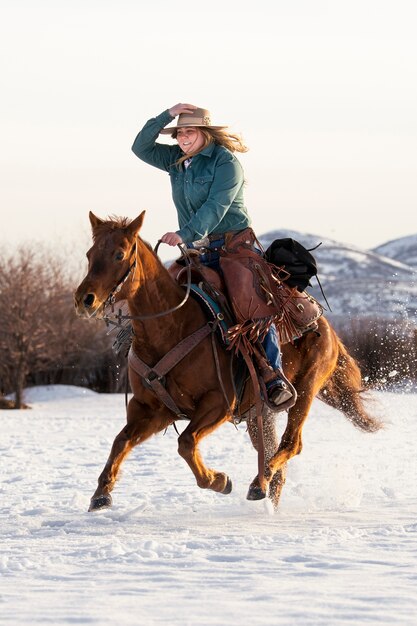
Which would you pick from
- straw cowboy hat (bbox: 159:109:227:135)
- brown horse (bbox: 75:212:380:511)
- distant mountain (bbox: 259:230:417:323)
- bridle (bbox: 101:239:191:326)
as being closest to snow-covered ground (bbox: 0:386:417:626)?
brown horse (bbox: 75:212:380:511)

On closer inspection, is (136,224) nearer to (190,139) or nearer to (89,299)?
(89,299)

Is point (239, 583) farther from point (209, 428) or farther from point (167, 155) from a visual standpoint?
point (167, 155)

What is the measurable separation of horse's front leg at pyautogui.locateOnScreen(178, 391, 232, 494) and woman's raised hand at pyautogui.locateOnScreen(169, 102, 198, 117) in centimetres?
208

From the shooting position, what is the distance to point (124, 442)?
7.67 meters

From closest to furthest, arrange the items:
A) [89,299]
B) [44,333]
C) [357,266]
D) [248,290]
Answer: [89,299]
[248,290]
[44,333]
[357,266]

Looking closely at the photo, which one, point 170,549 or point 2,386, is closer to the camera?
point 170,549

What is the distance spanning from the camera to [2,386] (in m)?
34.7

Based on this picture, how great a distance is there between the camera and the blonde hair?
26.7 feet

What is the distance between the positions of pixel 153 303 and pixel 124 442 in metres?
0.98

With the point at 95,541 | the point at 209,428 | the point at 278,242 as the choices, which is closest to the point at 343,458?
the point at 278,242

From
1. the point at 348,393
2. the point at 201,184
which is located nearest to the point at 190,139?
the point at 201,184

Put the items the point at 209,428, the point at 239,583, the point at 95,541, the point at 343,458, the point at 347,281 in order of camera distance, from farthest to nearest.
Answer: the point at 347,281 < the point at 343,458 < the point at 209,428 < the point at 95,541 < the point at 239,583

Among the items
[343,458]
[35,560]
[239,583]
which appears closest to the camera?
[239,583]

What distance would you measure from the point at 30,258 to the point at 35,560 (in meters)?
30.0
